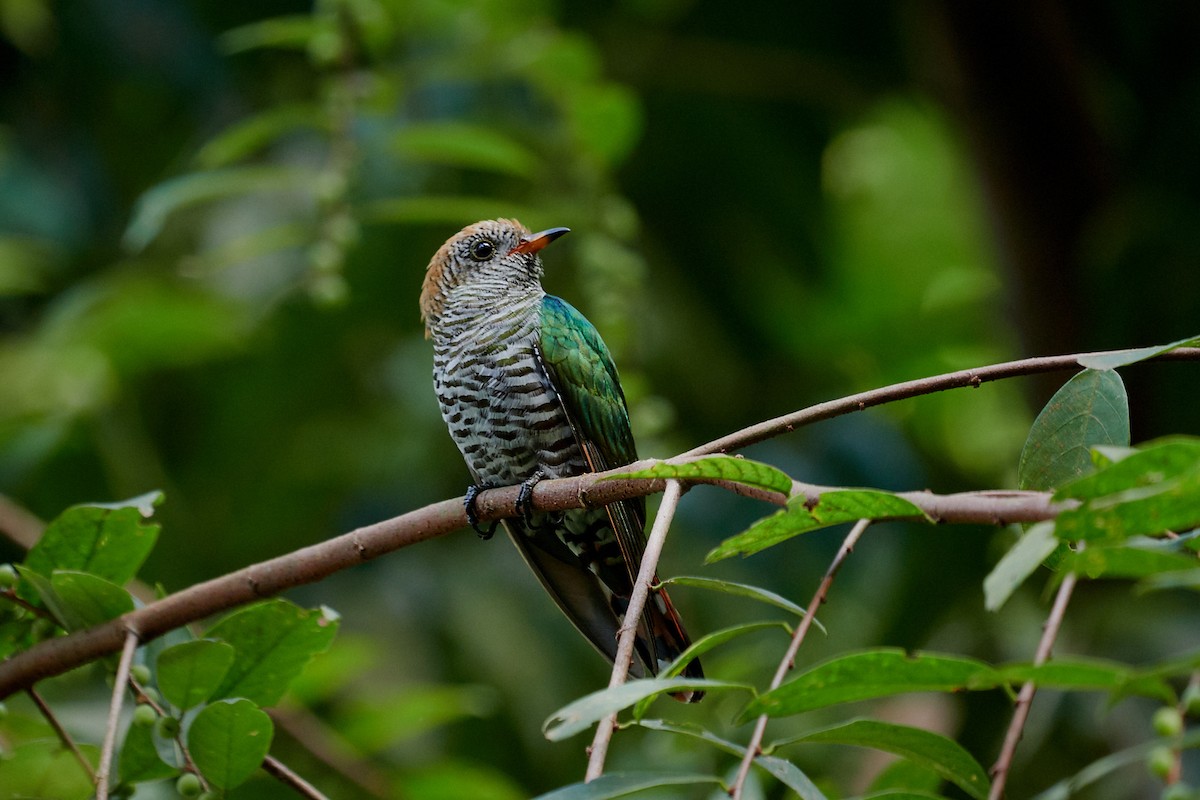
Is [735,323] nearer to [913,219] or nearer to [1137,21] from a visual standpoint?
[913,219]

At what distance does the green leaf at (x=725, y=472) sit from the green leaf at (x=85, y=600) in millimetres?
1089

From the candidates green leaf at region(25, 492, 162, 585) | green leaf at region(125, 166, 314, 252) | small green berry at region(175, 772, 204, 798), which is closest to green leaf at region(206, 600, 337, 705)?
small green berry at region(175, 772, 204, 798)

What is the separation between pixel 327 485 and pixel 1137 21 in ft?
13.1

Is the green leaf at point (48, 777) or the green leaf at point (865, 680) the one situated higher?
the green leaf at point (865, 680)

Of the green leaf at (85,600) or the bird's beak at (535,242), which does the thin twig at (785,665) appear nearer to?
the green leaf at (85,600)

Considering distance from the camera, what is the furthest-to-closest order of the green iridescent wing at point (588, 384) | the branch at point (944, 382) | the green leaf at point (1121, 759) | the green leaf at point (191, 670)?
1. the green iridescent wing at point (588, 384)
2. the green leaf at point (191, 670)
3. the branch at point (944, 382)
4. the green leaf at point (1121, 759)

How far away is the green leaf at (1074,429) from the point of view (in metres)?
1.78

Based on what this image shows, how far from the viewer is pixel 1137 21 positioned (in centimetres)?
488

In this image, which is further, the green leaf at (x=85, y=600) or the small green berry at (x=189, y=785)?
the green leaf at (x=85, y=600)

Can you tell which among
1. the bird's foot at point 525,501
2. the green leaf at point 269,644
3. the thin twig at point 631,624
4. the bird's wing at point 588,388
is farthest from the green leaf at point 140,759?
the bird's wing at point 588,388

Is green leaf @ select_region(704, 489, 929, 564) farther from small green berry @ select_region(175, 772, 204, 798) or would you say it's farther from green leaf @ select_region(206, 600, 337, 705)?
small green berry @ select_region(175, 772, 204, 798)

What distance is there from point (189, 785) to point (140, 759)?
0.17m

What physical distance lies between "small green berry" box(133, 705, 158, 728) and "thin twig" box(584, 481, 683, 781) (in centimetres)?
91

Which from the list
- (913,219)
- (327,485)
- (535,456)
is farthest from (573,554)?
(913,219)
